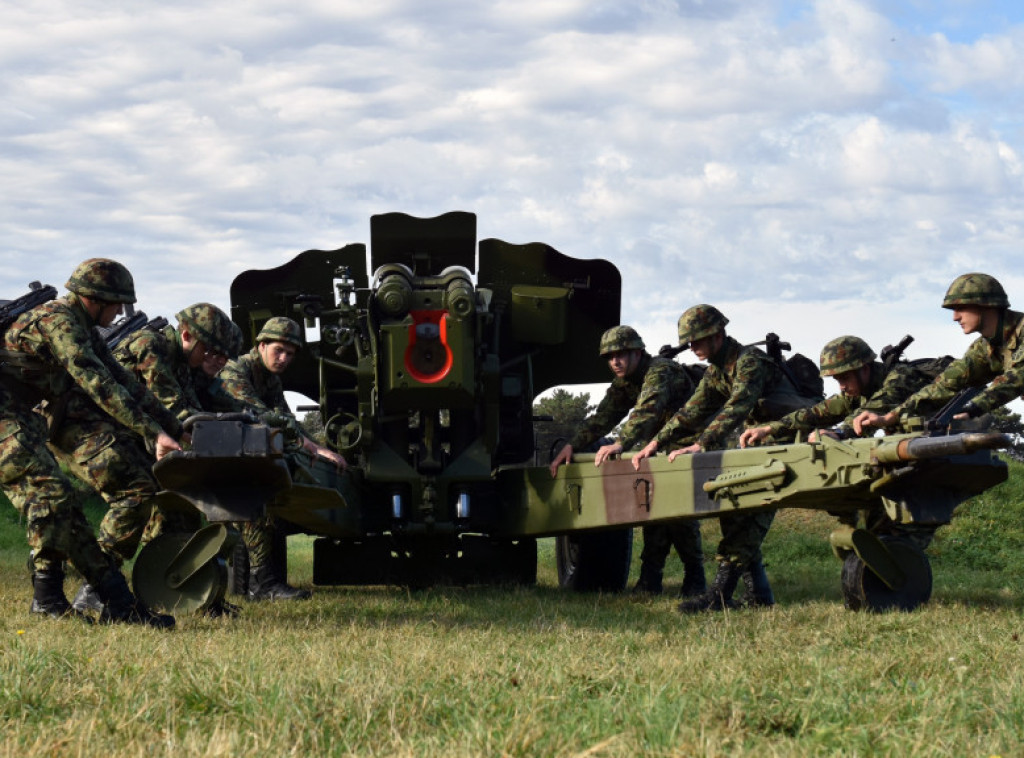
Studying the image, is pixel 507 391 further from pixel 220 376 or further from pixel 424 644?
pixel 424 644

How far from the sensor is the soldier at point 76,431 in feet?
22.3

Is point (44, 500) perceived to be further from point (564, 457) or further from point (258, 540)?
point (564, 457)

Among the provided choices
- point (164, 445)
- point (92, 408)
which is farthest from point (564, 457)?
point (164, 445)

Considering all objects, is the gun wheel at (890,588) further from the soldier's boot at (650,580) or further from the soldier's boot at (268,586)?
the soldier's boot at (268,586)

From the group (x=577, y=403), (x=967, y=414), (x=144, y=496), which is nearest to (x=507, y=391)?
(x=144, y=496)

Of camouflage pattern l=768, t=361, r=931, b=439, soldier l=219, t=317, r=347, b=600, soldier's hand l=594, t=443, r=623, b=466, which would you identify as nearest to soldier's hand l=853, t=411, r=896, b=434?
camouflage pattern l=768, t=361, r=931, b=439

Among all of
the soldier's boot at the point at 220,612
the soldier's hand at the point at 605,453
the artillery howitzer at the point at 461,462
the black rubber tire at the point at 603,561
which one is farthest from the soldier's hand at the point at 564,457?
the soldier's boot at the point at 220,612

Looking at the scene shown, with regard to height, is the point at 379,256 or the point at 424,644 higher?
the point at 379,256

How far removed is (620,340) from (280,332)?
2.66 m

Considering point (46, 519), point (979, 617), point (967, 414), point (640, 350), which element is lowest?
point (979, 617)

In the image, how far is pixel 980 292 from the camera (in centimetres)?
794

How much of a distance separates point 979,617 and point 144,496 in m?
4.77

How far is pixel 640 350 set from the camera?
34.4 feet

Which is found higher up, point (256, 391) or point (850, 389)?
point (256, 391)
